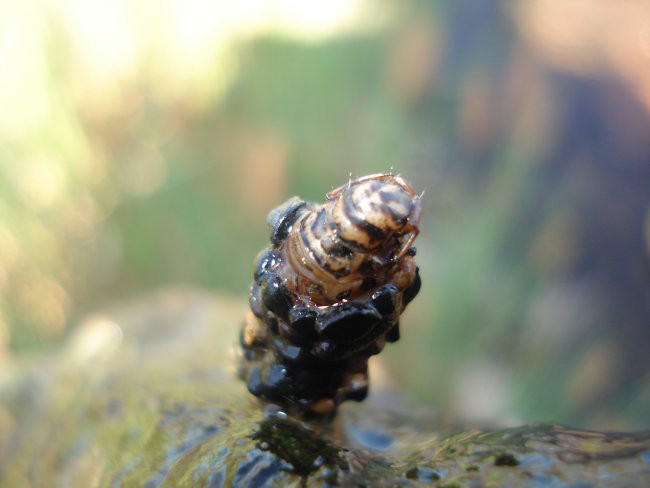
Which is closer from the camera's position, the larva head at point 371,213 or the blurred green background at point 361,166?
the larva head at point 371,213

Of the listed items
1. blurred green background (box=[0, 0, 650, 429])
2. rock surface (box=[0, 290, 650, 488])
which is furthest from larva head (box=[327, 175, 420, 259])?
blurred green background (box=[0, 0, 650, 429])

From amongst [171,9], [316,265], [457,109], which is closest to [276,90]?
[171,9]

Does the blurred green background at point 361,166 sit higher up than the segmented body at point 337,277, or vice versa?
the blurred green background at point 361,166

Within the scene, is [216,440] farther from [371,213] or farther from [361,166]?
[361,166]

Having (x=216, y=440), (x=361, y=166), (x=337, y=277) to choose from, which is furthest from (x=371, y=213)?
(x=361, y=166)

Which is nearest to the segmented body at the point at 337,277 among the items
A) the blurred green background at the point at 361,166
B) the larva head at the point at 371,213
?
the larva head at the point at 371,213

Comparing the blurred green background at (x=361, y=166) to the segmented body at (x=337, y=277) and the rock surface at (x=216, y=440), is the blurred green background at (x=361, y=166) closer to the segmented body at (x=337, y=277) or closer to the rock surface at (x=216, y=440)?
→ the rock surface at (x=216, y=440)

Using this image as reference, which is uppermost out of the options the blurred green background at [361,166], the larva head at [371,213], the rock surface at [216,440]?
the blurred green background at [361,166]
